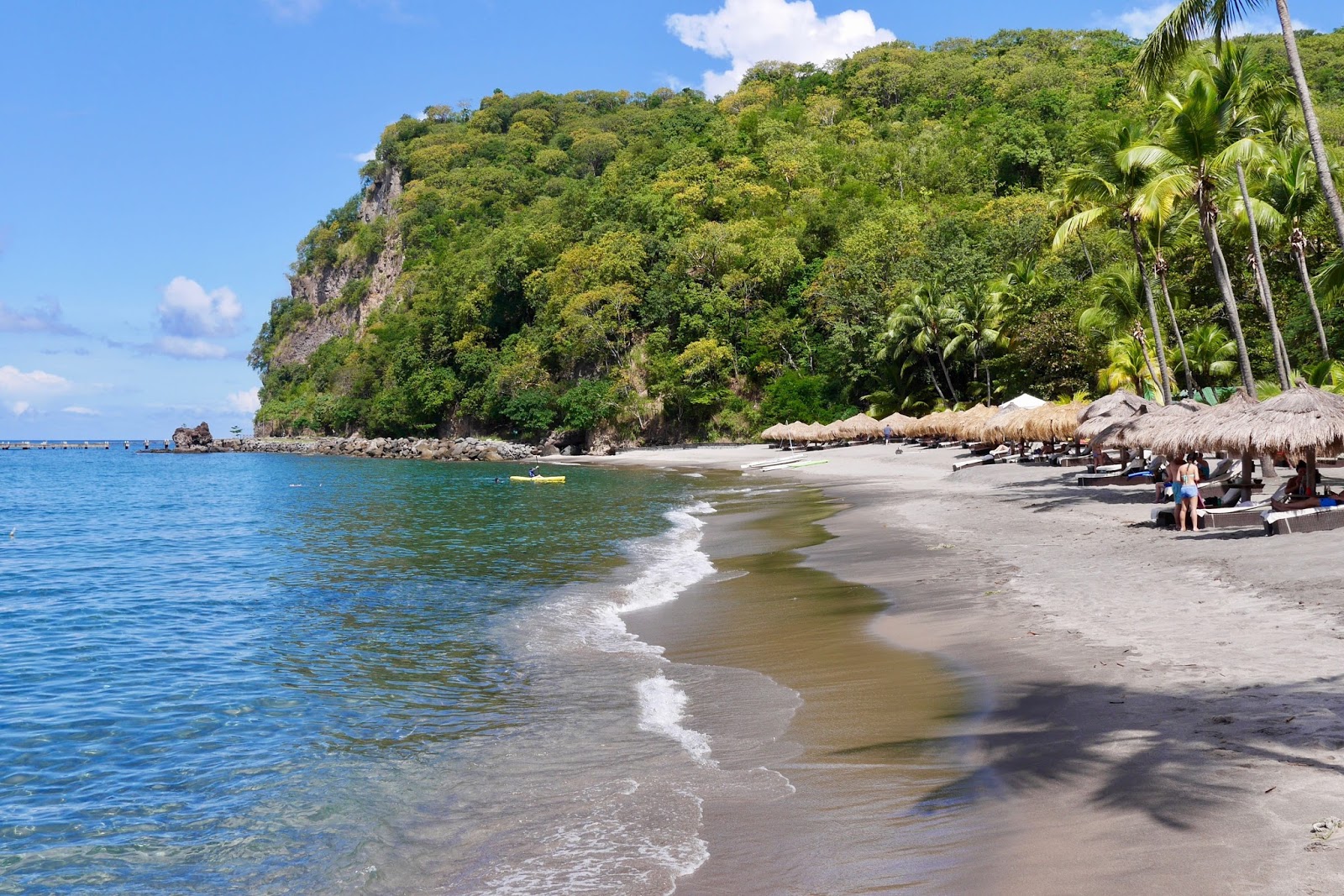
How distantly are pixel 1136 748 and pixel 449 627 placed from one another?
30.6 ft

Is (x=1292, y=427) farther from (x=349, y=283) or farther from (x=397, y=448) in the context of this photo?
(x=349, y=283)

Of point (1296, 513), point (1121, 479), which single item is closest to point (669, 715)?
point (1296, 513)

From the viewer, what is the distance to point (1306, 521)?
1312 cm

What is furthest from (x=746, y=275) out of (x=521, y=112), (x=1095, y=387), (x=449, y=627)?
(x=521, y=112)

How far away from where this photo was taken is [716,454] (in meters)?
61.4

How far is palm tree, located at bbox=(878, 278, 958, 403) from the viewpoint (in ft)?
170

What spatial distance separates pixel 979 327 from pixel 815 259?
76.1 feet

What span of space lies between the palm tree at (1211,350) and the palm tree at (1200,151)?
14512mm

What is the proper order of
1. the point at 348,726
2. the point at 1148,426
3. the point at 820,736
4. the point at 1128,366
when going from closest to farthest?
the point at 820,736, the point at 348,726, the point at 1148,426, the point at 1128,366

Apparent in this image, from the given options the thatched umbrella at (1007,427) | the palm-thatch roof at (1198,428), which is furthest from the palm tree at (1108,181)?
the palm-thatch roof at (1198,428)

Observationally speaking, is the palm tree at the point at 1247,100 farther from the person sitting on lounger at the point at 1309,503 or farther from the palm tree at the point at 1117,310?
the palm tree at the point at 1117,310

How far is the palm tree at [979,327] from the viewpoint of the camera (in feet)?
157

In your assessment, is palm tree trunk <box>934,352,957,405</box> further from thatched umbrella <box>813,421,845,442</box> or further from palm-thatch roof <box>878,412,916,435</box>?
thatched umbrella <box>813,421,845,442</box>

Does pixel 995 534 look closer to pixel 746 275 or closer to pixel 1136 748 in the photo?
pixel 1136 748
